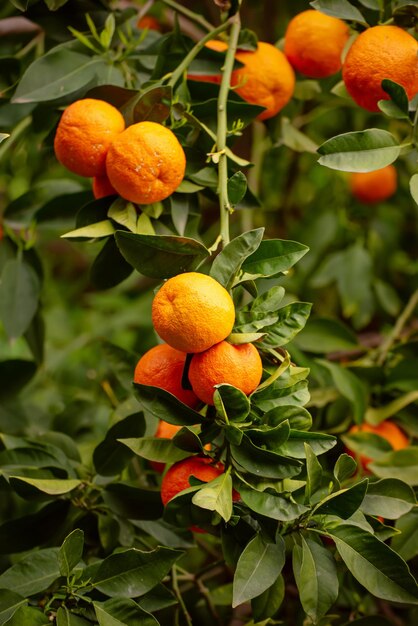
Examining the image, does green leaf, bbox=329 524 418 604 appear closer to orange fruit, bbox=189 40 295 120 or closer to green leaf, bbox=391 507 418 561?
green leaf, bbox=391 507 418 561

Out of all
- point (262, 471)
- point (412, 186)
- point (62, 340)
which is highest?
point (412, 186)

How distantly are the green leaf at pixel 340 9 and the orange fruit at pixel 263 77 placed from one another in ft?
0.31

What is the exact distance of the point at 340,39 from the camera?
2.52 ft

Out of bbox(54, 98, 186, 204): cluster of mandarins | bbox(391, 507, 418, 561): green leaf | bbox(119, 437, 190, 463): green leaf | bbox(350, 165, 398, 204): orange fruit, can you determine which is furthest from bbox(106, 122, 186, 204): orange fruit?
bbox(350, 165, 398, 204): orange fruit

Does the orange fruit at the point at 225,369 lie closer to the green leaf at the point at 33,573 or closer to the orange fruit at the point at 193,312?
the orange fruit at the point at 193,312

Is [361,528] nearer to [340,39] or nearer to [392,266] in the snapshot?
[340,39]

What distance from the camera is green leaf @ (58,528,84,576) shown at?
594 mm

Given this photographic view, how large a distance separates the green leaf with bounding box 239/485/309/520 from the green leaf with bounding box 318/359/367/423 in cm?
31

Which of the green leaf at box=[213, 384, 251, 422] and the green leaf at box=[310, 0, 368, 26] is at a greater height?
the green leaf at box=[310, 0, 368, 26]

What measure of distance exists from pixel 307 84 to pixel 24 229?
1.30 feet

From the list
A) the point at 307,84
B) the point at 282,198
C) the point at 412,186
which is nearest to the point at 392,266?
the point at 282,198

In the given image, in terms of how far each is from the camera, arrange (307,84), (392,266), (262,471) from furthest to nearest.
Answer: (392,266)
(307,84)
(262,471)

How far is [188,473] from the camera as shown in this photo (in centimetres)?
60

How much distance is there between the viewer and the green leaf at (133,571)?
620 mm
